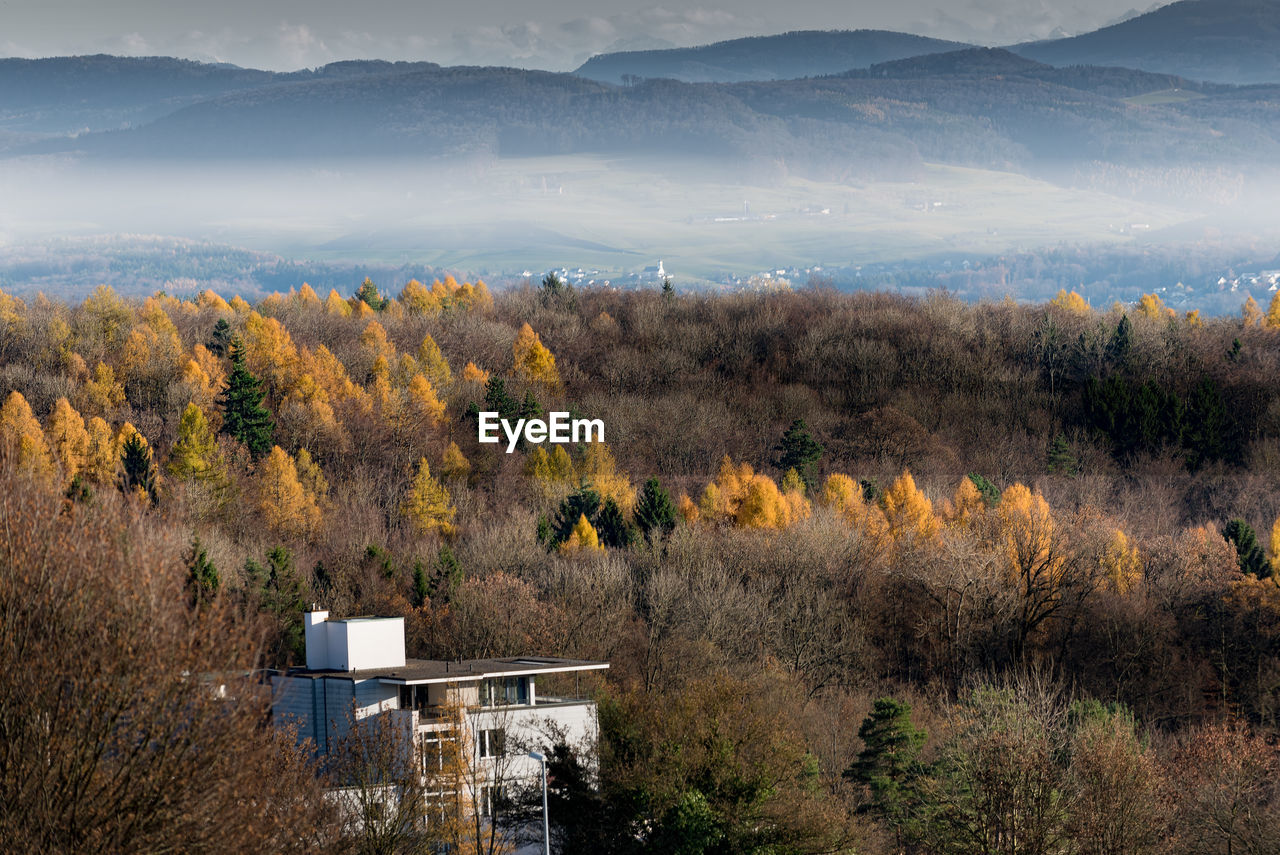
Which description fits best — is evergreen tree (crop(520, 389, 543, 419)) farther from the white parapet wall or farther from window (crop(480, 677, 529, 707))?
window (crop(480, 677, 529, 707))

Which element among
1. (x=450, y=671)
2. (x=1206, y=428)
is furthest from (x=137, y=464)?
(x=1206, y=428)

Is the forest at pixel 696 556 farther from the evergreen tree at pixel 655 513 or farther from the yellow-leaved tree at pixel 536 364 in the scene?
the yellow-leaved tree at pixel 536 364

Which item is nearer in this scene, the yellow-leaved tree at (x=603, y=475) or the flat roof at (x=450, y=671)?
the flat roof at (x=450, y=671)

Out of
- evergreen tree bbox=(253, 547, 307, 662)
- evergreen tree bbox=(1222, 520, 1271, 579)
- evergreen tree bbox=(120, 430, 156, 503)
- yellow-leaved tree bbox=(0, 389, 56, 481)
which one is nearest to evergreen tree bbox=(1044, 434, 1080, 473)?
evergreen tree bbox=(1222, 520, 1271, 579)

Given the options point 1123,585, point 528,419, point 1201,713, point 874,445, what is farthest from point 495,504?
point 1201,713

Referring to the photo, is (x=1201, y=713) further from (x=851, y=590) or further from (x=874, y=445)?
(x=874, y=445)

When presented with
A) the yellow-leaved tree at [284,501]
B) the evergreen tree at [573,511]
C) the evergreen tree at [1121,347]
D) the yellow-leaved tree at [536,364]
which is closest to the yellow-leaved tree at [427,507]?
the yellow-leaved tree at [284,501]

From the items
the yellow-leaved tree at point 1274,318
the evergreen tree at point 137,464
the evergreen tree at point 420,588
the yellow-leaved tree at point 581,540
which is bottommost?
the yellow-leaved tree at point 581,540
